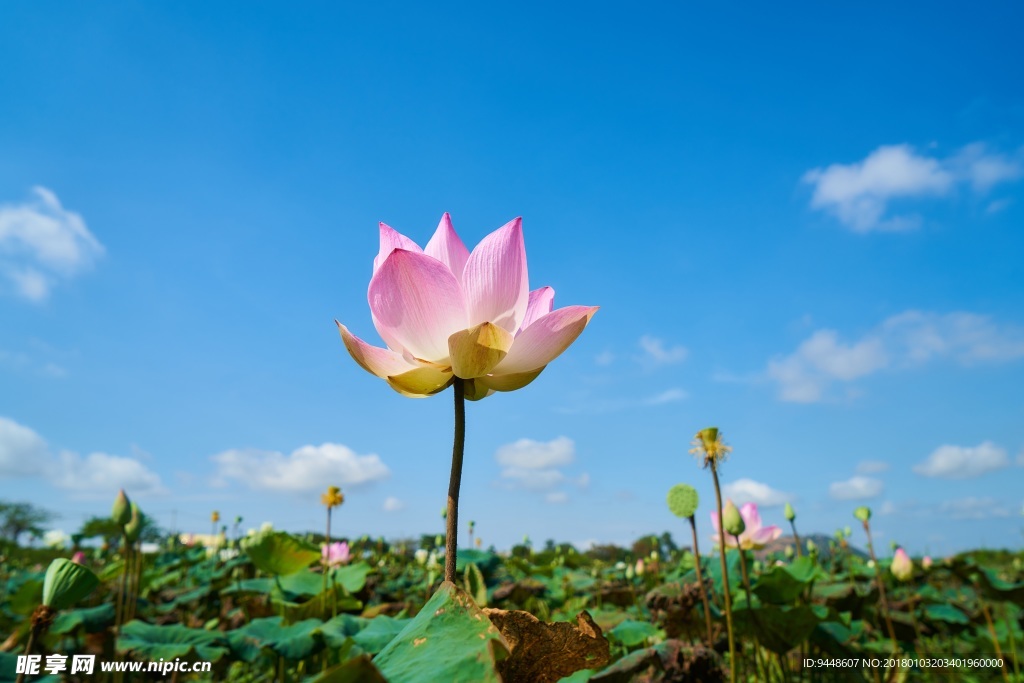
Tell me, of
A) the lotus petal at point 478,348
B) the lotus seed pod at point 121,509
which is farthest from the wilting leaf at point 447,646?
the lotus seed pod at point 121,509

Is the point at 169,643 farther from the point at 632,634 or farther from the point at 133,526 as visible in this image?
the point at 632,634

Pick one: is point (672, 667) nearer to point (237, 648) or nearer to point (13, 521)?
point (237, 648)

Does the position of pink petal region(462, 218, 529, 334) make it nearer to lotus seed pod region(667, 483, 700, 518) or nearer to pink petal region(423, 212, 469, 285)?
pink petal region(423, 212, 469, 285)

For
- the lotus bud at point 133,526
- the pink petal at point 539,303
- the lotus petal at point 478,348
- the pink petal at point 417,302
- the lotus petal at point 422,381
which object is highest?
the pink petal at point 539,303

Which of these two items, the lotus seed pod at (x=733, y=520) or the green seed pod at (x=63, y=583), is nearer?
the green seed pod at (x=63, y=583)

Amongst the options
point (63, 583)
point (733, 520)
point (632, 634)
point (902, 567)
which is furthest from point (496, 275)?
point (902, 567)

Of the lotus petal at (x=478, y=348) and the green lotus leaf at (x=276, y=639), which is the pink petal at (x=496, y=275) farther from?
the green lotus leaf at (x=276, y=639)

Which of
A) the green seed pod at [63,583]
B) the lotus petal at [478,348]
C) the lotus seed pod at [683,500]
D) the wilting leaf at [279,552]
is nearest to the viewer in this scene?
the lotus petal at [478,348]

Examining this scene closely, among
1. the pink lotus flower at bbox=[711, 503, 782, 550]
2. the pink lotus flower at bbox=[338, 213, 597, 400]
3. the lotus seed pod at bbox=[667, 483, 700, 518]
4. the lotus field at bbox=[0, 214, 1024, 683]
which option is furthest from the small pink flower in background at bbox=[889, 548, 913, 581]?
the pink lotus flower at bbox=[338, 213, 597, 400]

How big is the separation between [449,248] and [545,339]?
194 millimetres

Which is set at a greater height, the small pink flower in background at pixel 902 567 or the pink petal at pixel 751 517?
the pink petal at pixel 751 517

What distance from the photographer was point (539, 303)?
91cm

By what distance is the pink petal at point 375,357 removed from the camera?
31.0 inches

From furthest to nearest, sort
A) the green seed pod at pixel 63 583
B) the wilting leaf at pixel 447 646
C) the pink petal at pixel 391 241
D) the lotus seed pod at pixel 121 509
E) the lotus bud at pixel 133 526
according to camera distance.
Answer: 1. the lotus bud at pixel 133 526
2. the lotus seed pod at pixel 121 509
3. the green seed pod at pixel 63 583
4. the pink petal at pixel 391 241
5. the wilting leaf at pixel 447 646
